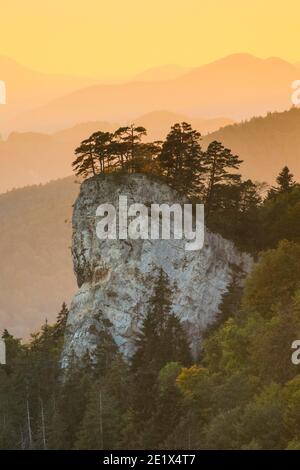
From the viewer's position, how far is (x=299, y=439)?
57.9 metres

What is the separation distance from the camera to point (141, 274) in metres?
87.2

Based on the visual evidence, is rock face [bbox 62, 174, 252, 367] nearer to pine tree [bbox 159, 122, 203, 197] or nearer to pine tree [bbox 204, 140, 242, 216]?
pine tree [bbox 159, 122, 203, 197]

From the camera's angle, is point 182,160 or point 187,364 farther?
point 182,160

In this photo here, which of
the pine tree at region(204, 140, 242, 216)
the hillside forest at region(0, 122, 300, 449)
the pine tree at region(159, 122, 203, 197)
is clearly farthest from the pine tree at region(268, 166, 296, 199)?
the pine tree at region(159, 122, 203, 197)

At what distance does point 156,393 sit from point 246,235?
19074mm

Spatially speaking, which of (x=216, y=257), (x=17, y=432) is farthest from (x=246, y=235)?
(x=17, y=432)
